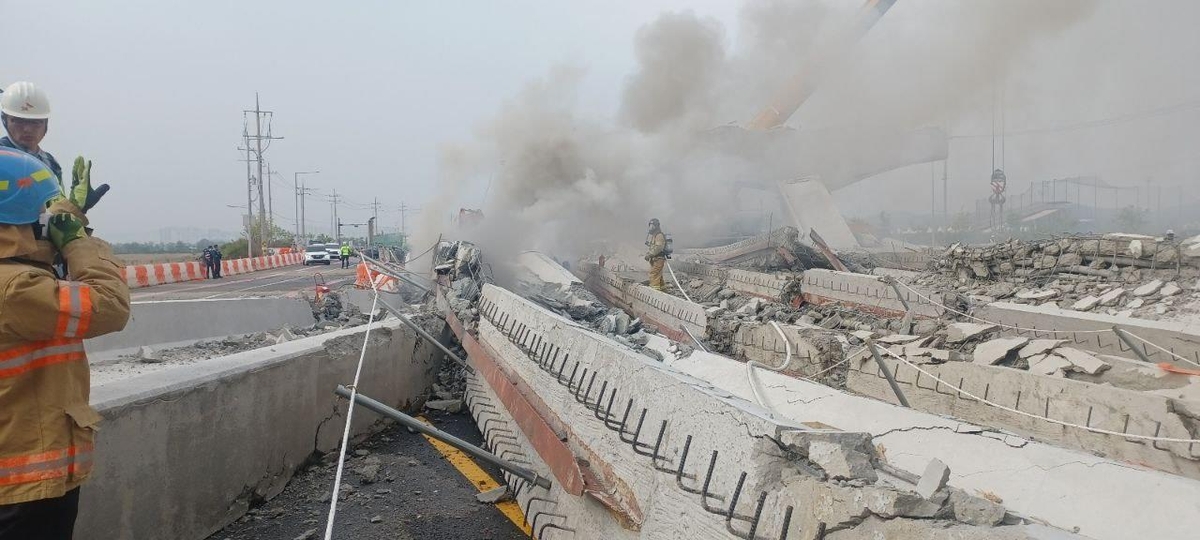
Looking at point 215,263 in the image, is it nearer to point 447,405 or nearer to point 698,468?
point 447,405

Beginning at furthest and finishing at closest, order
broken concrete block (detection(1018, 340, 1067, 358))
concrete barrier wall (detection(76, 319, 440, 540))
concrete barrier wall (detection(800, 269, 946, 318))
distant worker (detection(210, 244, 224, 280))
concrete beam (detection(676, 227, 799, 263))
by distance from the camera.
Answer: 1. distant worker (detection(210, 244, 224, 280))
2. concrete beam (detection(676, 227, 799, 263))
3. concrete barrier wall (detection(800, 269, 946, 318))
4. broken concrete block (detection(1018, 340, 1067, 358))
5. concrete barrier wall (detection(76, 319, 440, 540))

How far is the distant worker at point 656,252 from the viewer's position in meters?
12.5

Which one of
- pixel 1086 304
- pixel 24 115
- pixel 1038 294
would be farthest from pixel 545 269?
pixel 24 115

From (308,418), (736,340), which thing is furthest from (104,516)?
(736,340)

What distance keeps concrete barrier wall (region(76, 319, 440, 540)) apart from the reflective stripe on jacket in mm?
812

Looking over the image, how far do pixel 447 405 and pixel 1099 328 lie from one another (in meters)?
6.62

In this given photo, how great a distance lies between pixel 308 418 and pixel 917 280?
1258 centimetres

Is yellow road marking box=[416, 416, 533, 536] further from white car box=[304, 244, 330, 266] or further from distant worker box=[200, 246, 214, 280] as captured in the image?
white car box=[304, 244, 330, 266]

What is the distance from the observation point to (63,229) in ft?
6.45

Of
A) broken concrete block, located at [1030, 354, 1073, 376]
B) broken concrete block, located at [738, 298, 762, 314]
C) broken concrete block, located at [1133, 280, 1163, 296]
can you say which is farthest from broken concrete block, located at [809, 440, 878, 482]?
broken concrete block, located at [1133, 280, 1163, 296]

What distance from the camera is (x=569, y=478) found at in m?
2.96

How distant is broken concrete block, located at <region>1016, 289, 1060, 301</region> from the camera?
936cm

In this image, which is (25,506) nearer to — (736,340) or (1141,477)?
(1141,477)

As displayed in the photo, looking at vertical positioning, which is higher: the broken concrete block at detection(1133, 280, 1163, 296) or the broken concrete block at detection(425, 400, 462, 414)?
the broken concrete block at detection(1133, 280, 1163, 296)
